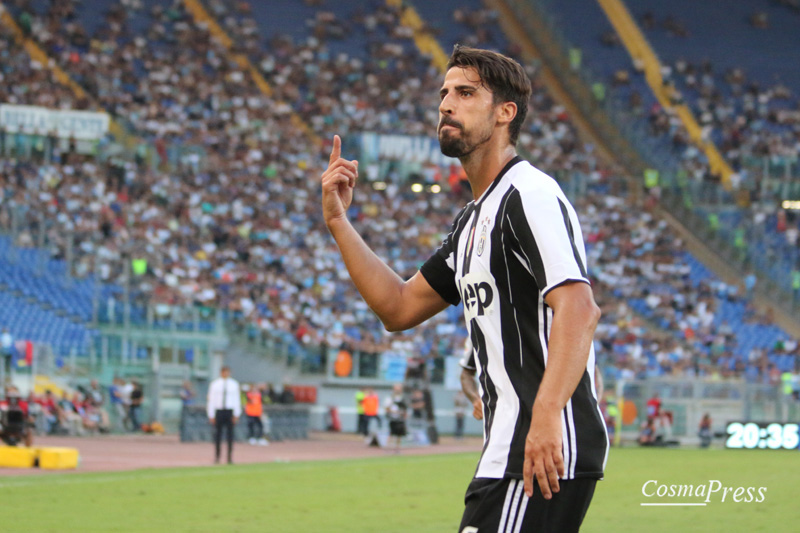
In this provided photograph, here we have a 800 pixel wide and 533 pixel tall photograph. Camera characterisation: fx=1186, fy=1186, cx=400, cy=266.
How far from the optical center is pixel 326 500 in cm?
1499

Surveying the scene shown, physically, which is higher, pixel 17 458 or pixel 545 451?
pixel 545 451

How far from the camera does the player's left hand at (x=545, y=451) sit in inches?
131

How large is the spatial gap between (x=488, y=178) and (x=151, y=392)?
2713 centimetres

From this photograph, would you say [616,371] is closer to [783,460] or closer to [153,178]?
[783,460]

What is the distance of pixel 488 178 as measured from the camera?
3895 mm

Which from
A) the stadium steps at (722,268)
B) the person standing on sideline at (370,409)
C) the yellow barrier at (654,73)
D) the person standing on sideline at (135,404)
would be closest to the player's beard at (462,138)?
the person standing on sideline at (135,404)

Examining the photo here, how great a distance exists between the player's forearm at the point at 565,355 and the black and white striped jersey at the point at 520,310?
0.10 m

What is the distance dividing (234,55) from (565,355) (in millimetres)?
41978

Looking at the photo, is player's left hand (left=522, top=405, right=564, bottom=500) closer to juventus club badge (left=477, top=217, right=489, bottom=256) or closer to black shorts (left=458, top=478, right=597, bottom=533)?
black shorts (left=458, top=478, right=597, bottom=533)

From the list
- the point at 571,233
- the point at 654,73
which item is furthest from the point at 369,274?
the point at 654,73

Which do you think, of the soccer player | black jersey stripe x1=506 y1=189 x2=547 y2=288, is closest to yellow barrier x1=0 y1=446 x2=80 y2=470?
the soccer player

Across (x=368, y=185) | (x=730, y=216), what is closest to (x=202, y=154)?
(x=368, y=185)

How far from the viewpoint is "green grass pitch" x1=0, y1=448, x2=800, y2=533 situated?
480 inches
